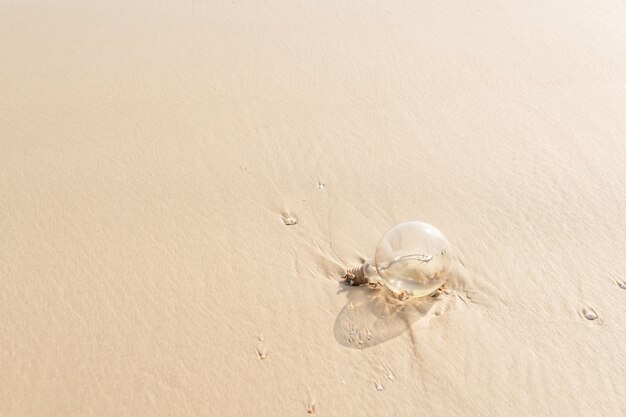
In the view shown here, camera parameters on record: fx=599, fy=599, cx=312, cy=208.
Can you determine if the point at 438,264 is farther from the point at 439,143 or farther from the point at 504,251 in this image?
the point at 439,143

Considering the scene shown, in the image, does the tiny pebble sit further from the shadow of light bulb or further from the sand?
the shadow of light bulb

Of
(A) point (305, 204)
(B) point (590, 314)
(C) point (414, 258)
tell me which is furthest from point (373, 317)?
(B) point (590, 314)

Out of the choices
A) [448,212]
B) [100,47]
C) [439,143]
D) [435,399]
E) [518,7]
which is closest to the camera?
[435,399]

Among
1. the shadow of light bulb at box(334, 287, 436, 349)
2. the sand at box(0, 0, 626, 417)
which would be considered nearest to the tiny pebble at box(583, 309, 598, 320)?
the sand at box(0, 0, 626, 417)

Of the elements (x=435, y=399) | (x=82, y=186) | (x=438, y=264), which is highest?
(x=82, y=186)

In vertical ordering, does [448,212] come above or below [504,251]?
above

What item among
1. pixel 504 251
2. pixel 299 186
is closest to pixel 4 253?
pixel 299 186

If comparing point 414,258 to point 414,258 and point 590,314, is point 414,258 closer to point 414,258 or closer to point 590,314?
point 414,258

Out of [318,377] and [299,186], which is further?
[299,186]
